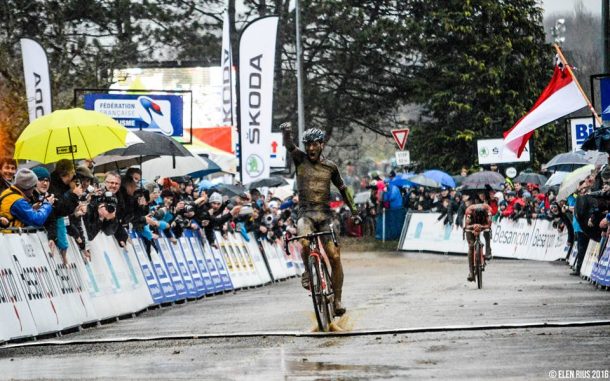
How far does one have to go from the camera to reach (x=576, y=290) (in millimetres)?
22047

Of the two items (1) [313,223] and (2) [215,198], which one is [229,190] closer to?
(2) [215,198]

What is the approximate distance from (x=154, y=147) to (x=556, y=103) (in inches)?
273

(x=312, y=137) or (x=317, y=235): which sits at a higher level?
(x=312, y=137)

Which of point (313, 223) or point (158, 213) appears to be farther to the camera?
point (158, 213)

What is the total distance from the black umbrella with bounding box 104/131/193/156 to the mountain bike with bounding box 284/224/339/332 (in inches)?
259

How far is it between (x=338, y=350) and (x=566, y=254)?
23.6 m

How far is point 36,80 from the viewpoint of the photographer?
103 feet

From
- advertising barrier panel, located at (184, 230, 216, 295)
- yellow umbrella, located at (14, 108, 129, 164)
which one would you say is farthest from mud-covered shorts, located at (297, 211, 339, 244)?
advertising barrier panel, located at (184, 230, 216, 295)

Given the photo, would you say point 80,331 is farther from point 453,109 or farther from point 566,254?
point 453,109

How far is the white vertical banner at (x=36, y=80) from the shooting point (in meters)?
31.2

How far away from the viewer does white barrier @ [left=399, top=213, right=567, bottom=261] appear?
37.1 meters

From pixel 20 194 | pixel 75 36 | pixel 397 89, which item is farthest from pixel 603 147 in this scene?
pixel 397 89

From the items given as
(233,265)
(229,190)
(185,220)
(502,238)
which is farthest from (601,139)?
(502,238)

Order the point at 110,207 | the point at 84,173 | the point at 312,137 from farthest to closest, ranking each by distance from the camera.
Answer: the point at 84,173 < the point at 110,207 < the point at 312,137
